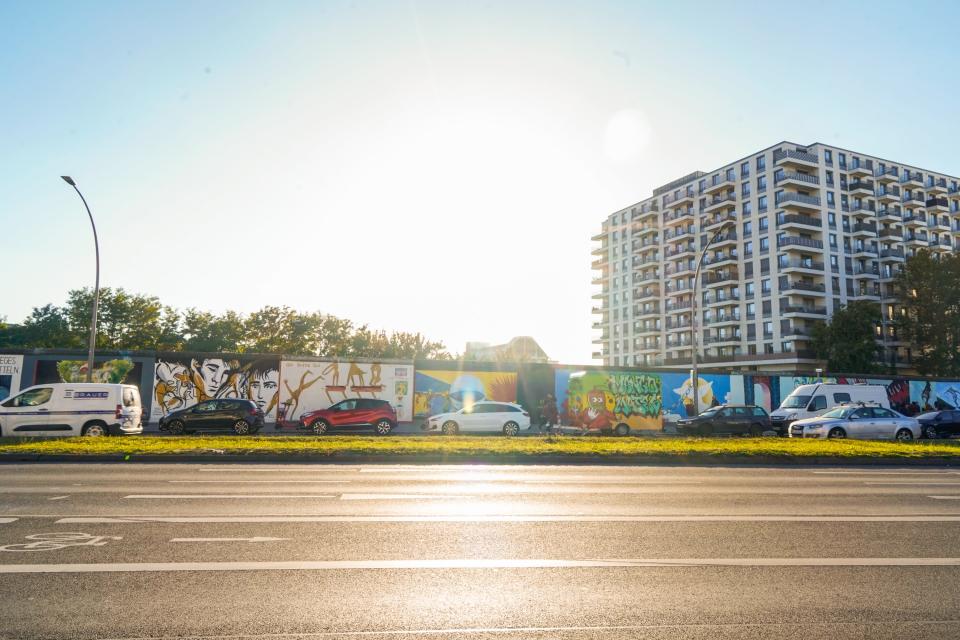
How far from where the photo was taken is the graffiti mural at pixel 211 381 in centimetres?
2702

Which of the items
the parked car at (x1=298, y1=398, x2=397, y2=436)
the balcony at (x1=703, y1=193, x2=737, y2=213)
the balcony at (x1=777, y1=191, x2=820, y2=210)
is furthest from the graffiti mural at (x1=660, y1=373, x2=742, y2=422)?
the balcony at (x1=703, y1=193, x2=737, y2=213)

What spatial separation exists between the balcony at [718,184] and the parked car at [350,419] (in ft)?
214

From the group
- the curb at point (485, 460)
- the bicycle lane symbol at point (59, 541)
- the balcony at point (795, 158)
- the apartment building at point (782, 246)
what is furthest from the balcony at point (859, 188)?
the bicycle lane symbol at point (59, 541)

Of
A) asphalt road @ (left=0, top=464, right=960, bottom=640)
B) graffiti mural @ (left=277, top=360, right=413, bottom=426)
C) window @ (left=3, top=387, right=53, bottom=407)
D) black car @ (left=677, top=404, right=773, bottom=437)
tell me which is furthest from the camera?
graffiti mural @ (left=277, top=360, right=413, bottom=426)

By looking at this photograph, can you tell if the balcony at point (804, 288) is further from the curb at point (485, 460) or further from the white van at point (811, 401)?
the curb at point (485, 460)

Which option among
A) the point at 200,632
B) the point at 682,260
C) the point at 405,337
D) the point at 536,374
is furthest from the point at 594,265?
the point at 200,632

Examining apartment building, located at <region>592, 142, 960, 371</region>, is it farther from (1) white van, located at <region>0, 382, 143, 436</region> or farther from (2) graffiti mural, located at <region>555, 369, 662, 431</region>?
(1) white van, located at <region>0, 382, 143, 436</region>

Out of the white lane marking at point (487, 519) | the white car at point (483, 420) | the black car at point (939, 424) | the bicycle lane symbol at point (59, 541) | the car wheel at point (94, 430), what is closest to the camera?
the bicycle lane symbol at point (59, 541)

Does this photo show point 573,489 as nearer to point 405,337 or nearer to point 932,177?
point 405,337

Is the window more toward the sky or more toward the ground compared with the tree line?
more toward the ground

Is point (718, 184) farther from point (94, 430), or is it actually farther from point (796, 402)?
point (94, 430)

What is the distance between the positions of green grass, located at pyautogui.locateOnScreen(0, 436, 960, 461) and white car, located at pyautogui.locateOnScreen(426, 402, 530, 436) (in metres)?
5.38

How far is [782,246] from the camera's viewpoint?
221 feet

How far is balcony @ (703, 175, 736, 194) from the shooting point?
2937 inches
